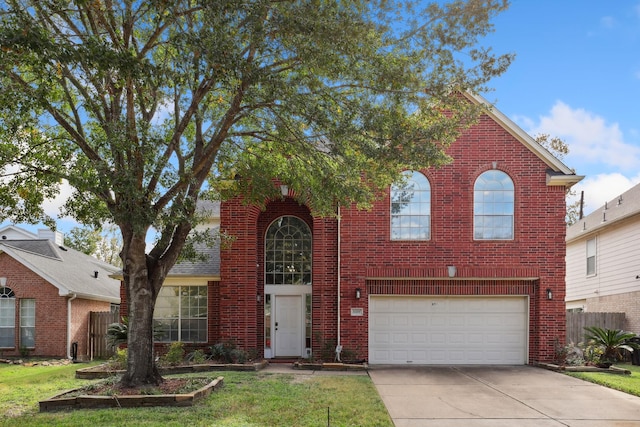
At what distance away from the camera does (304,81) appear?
11125 mm

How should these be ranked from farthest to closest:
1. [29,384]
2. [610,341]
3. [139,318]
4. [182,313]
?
1. [182,313]
2. [610,341]
3. [29,384]
4. [139,318]

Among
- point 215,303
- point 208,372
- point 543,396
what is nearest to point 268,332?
point 215,303

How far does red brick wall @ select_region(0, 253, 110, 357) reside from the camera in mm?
20375

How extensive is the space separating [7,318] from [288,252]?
10.5 metres

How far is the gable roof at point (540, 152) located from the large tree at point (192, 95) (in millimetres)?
5318

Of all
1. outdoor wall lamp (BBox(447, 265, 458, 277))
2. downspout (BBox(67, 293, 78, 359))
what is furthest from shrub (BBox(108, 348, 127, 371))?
outdoor wall lamp (BBox(447, 265, 458, 277))

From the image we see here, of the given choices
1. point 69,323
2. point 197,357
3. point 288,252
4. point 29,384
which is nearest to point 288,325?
point 288,252

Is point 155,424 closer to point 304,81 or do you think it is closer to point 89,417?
point 89,417

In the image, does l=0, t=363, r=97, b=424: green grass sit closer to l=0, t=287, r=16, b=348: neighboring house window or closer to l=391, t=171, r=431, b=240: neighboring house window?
l=0, t=287, r=16, b=348: neighboring house window

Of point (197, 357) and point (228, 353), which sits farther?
point (228, 353)

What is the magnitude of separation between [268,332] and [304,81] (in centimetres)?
944

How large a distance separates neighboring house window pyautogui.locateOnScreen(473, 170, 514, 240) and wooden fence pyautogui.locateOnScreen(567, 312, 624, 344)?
5.29 meters

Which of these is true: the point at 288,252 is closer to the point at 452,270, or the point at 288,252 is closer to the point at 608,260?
the point at 452,270

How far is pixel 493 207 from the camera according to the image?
1742 cm
